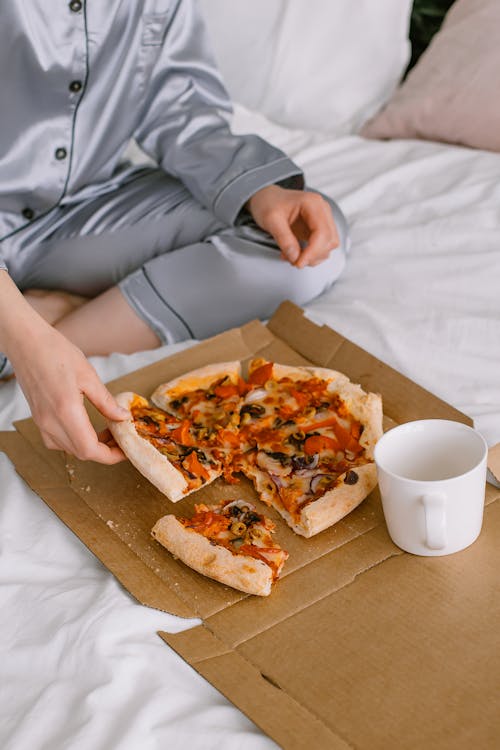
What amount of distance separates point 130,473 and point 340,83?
122 centimetres

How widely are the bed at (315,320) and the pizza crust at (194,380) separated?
15 centimetres

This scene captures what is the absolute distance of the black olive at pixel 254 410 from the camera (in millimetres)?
1281

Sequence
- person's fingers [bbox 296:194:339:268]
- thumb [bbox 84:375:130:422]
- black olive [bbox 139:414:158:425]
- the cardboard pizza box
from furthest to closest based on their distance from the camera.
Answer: person's fingers [bbox 296:194:339:268] < black olive [bbox 139:414:158:425] < thumb [bbox 84:375:130:422] < the cardboard pizza box

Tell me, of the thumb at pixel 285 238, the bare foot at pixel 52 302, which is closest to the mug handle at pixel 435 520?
the thumb at pixel 285 238

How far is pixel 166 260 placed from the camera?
160cm

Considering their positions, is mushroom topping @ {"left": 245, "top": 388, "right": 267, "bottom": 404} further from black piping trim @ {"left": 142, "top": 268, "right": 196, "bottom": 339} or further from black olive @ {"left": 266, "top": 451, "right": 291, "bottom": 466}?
black piping trim @ {"left": 142, "top": 268, "right": 196, "bottom": 339}

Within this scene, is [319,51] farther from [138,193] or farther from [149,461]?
[149,461]

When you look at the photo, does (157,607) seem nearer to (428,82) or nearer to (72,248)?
(72,248)

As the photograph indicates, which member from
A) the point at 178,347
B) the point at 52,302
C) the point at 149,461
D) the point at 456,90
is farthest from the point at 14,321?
the point at 456,90

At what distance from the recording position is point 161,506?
119 cm

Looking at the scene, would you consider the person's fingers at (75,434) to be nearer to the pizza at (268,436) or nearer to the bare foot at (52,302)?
the pizza at (268,436)

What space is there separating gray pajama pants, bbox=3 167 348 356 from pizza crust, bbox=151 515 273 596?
525mm

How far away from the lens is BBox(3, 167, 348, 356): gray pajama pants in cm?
157

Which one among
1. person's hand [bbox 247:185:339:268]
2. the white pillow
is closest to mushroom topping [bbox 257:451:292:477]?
person's hand [bbox 247:185:339:268]
